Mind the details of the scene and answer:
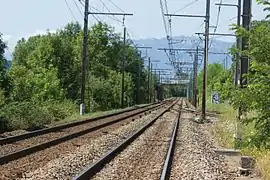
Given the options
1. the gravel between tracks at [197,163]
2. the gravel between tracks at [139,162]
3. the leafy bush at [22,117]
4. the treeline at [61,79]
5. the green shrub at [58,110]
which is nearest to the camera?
the gravel between tracks at [139,162]

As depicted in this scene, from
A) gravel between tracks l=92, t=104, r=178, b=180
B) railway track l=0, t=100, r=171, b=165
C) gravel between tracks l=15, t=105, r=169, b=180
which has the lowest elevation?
gravel between tracks l=92, t=104, r=178, b=180

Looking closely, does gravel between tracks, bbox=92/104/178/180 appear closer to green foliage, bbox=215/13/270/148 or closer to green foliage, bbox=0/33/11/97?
green foliage, bbox=215/13/270/148

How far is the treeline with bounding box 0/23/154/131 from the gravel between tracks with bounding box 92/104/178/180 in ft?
27.6

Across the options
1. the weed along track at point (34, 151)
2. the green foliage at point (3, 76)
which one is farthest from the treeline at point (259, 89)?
the green foliage at point (3, 76)

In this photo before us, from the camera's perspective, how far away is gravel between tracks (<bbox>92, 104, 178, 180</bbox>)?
→ 14470mm

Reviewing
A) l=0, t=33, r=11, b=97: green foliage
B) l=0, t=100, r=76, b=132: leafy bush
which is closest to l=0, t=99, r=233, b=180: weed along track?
l=0, t=100, r=76, b=132: leafy bush

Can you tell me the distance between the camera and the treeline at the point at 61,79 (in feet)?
115

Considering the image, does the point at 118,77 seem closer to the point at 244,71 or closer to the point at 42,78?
the point at 42,78

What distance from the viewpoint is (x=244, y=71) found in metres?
19.7

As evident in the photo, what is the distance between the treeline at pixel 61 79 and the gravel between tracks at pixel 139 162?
27.6 feet

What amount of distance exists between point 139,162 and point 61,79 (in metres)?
61.5

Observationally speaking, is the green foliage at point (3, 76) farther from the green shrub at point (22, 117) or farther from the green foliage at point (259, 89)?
the green foliage at point (259, 89)

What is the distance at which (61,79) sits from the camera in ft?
256

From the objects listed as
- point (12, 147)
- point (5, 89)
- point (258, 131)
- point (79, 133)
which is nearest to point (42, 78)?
point (5, 89)
